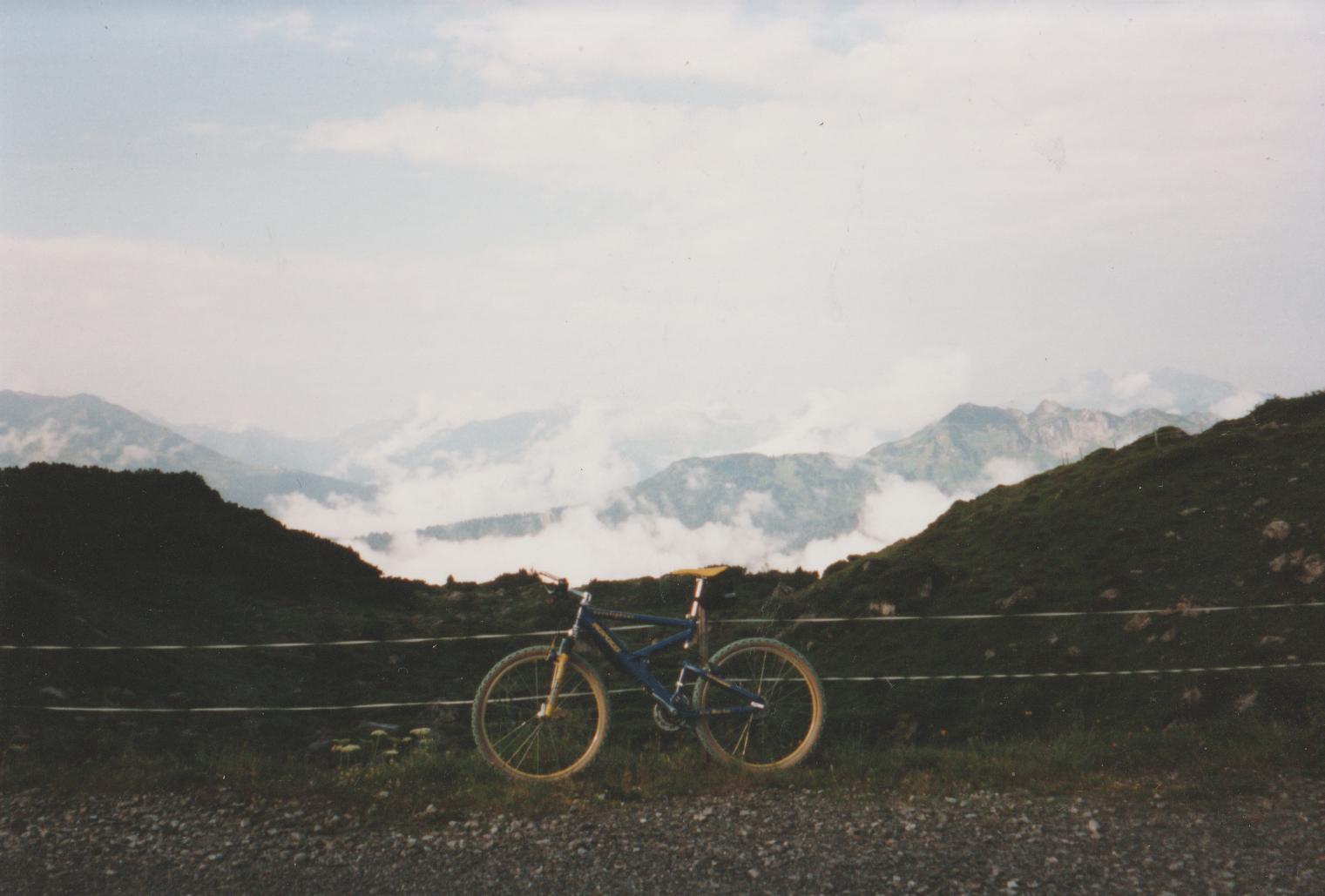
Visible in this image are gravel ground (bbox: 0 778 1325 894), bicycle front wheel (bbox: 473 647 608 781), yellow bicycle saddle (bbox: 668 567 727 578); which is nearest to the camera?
gravel ground (bbox: 0 778 1325 894)

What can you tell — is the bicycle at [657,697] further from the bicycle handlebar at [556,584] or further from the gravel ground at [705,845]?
the gravel ground at [705,845]

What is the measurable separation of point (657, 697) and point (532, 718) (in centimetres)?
112

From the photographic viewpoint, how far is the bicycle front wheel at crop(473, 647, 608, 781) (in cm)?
840

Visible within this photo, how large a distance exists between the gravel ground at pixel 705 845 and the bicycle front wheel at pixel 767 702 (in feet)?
2.45

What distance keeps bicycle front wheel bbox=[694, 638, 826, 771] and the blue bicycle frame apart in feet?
0.18

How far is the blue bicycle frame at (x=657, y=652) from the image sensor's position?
846 cm

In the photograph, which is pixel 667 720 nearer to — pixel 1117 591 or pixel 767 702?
pixel 767 702

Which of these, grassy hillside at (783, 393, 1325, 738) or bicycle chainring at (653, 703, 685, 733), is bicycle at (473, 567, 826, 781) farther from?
grassy hillside at (783, 393, 1325, 738)

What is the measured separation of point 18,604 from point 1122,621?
18.5 m

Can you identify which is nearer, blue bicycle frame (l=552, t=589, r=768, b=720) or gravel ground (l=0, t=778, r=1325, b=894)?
gravel ground (l=0, t=778, r=1325, b=894)

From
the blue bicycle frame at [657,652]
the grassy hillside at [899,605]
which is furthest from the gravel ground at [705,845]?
the grassy hillside at [899,605]

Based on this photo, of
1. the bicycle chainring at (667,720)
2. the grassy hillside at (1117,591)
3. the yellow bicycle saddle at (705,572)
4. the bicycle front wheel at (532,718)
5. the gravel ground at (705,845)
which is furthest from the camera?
the grassy hillside at (1117,591)

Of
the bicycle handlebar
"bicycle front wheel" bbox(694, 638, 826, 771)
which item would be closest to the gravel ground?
"bicycle front wheel" bbox(694, 638, 826, 771)

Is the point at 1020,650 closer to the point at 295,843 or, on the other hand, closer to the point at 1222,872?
the point at 1222,872
